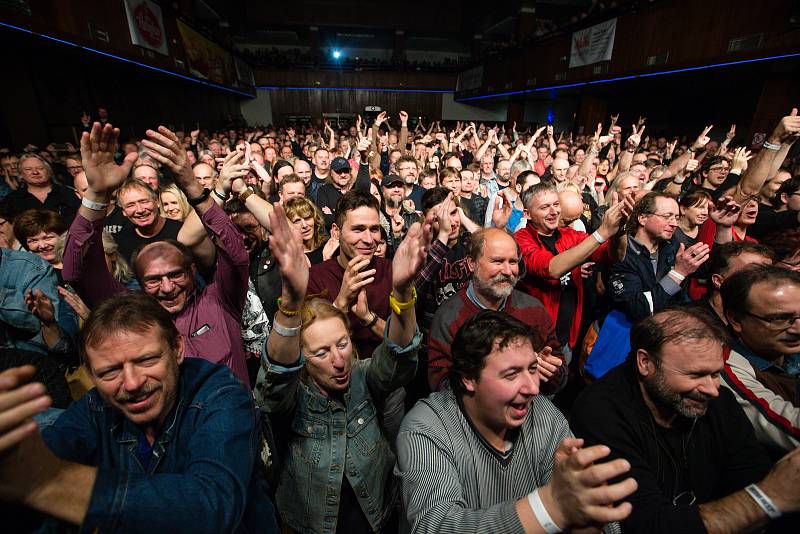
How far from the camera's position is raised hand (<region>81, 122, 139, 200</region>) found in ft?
5.98

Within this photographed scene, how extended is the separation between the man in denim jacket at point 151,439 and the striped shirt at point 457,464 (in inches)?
21.1

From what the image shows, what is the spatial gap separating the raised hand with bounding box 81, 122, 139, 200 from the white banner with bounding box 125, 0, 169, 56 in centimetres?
881

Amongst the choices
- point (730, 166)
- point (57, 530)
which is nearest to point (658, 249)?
point (57, 530)

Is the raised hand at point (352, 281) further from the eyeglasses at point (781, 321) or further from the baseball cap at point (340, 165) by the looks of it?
the baseball cap at point (340, 165)

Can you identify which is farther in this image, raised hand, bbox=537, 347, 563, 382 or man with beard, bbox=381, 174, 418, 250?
man with beard, bbox=381, 174, 418, 250

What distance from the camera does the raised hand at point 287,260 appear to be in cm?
134

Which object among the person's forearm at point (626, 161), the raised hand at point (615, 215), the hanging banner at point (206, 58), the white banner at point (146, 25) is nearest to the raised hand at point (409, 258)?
the raised hand at point (615, 215)

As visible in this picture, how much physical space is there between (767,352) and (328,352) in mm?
2148

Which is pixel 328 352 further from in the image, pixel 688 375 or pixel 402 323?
pixel 688 375

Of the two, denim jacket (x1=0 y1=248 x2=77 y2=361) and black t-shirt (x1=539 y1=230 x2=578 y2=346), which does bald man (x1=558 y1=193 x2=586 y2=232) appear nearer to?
black t-shirt (x1=539 y1=230 x2=578 y2=346)

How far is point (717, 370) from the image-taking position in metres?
1.53

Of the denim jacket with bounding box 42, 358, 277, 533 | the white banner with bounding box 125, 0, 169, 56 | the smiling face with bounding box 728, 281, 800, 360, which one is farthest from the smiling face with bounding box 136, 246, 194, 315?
the white banner with bounding box 125, 0, 169, 56

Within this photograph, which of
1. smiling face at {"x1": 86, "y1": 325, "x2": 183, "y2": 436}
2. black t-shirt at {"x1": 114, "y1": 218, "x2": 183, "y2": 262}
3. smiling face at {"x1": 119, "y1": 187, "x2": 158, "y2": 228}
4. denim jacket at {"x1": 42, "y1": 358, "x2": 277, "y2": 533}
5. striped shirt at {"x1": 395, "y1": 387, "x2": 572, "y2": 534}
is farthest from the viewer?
black t-shirt at {"x1": 114, "y1": 218, "x2": 183, "y2": 262}

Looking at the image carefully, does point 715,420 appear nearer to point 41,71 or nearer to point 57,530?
point 57,530
